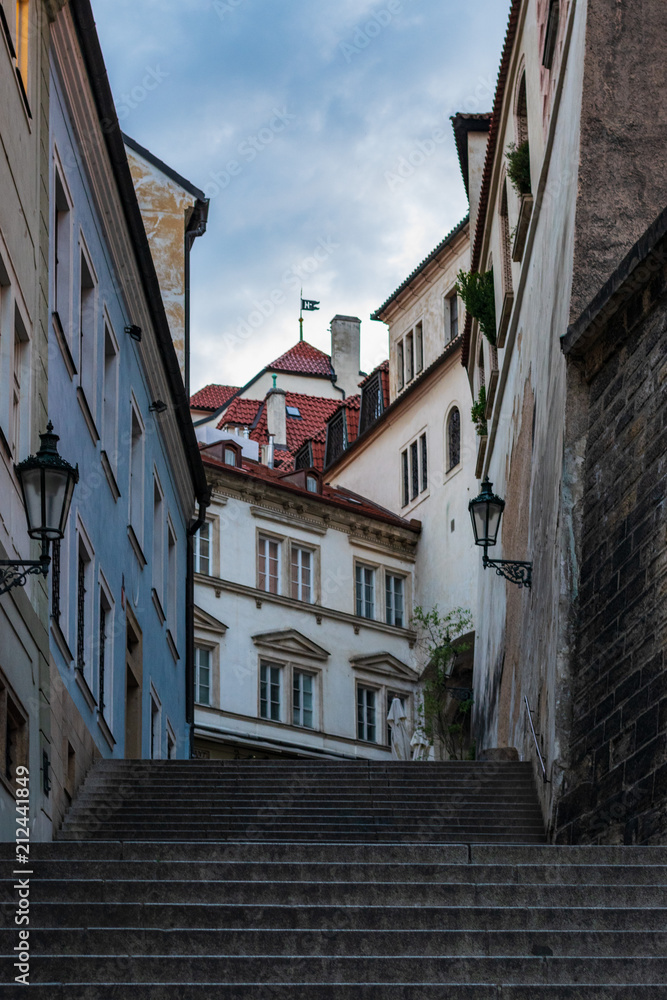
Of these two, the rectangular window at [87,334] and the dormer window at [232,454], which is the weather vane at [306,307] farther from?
the rectangular window at [87,334]

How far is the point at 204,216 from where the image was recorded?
2842cm

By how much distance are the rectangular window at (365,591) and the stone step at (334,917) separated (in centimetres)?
3370

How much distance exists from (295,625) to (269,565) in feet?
5.10

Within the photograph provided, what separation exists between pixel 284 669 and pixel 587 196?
24.5m

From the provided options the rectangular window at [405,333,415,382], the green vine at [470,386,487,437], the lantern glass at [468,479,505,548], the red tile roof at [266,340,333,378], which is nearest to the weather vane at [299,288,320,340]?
the red tile roof at [266,340,333,378]

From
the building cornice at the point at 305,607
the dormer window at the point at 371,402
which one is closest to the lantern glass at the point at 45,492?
the building cornice at the point at 305,607

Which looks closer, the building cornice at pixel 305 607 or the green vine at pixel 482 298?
the green vine at pixel 482 298

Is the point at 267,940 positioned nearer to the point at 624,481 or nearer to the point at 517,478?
the point at 624,481

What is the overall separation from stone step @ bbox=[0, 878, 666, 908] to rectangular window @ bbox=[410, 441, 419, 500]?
118 feet

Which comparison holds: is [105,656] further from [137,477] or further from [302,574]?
[302,574]

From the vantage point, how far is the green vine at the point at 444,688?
38406 mm

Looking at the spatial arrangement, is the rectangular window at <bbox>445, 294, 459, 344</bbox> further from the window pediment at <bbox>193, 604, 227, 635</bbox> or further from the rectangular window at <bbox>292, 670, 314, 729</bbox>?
the window pediment at <bbox>193, 604, 227, 635</bbox>

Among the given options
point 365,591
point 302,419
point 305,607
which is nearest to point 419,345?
point 365,591

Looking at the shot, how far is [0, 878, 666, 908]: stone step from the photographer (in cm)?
790
